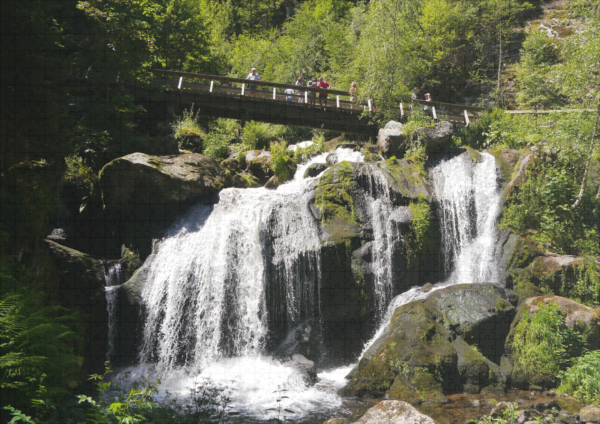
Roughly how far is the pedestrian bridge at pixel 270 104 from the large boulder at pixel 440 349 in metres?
9.39

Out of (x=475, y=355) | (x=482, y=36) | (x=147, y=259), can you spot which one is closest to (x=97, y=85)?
(x=147, y=259)

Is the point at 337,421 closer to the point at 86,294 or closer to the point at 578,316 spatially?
A: the point at 578,316

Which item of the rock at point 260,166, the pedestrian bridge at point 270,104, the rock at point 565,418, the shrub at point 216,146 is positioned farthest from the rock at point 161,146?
the rock at point 565,418

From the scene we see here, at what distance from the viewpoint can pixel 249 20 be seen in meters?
42.1

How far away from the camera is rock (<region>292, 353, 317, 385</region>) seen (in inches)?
339

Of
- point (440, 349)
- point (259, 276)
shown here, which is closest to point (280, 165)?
point (259, 276)

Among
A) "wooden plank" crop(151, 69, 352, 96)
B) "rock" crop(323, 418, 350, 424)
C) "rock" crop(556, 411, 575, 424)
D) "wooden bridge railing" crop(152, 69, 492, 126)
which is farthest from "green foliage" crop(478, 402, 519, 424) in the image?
"wooden plank" crop(151, 69, 352, 96)

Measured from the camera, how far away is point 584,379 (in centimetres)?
771

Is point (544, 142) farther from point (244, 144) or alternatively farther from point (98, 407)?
point (98, 407)

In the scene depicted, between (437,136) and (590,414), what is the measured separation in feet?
29.2

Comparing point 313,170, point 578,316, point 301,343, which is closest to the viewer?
point 578,316

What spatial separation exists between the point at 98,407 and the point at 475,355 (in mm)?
7574

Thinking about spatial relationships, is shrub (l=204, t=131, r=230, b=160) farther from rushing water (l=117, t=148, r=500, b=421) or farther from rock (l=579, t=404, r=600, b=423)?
rock (l=579, t=404, r=600, b=423)

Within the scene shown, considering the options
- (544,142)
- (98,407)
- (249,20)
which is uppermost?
(249,20)
